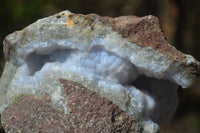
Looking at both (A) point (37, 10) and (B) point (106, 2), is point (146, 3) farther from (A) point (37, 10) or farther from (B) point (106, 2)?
(A) point (37, 10)

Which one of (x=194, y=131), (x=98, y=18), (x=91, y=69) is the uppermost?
(x=98, y=18)

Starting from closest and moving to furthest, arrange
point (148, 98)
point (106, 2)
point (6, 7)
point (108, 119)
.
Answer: point (108, 119) < point (148, 98) < point (6, 7) < point (106, 2)

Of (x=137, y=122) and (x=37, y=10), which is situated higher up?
(x=137, y=122)

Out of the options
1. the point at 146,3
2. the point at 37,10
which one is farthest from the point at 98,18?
the point at 146,3

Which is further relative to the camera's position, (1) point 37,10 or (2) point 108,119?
(1) point 37,10
